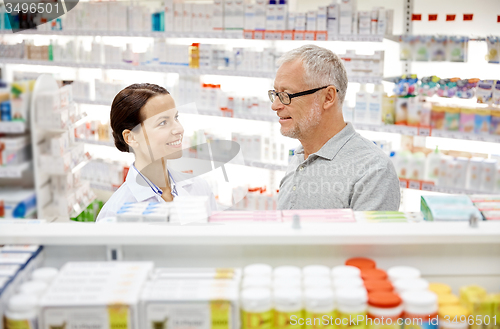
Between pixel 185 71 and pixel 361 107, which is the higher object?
pixel 185 71

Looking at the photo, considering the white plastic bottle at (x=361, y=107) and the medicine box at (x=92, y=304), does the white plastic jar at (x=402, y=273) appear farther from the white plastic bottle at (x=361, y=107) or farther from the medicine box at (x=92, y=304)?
the white plastic bottle at (x=361, y=107)

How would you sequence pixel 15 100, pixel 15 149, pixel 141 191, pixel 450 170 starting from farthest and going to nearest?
pixel 450 170, pixel 15 149, pixel 15 100, pixel 141 191

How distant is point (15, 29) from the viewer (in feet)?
20.5

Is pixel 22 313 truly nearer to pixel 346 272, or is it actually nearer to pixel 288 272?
pixel 288 272

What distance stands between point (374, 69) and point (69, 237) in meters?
3.40

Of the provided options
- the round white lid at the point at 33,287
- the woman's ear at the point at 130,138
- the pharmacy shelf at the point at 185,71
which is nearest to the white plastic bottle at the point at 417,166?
the pharmacy shelf at the point at 185,71

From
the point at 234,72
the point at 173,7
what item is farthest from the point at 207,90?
the point at 173,7

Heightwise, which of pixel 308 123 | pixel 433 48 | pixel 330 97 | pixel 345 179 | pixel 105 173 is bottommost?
pixel 105 173

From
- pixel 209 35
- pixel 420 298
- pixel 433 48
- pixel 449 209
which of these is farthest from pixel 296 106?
pixel 209 35

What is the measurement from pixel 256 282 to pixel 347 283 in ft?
0.71

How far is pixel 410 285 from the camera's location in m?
1.19

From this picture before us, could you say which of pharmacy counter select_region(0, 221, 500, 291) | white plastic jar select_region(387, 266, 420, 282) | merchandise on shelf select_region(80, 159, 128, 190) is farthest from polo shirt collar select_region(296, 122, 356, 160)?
merchandise on shelf select_region(80, 159, 128, 190)

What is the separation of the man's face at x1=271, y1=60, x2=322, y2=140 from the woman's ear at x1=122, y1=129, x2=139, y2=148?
693 mm

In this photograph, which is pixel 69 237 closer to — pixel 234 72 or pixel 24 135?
pixel 24 135
